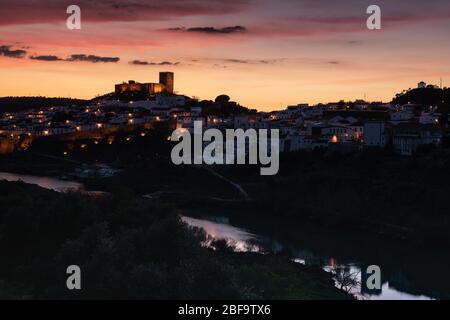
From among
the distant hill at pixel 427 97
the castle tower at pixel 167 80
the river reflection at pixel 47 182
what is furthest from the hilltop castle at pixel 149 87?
the river reflection at pixel 47 182

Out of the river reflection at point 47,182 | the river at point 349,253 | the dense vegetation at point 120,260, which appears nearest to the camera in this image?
the dense vegetation at point 120,260

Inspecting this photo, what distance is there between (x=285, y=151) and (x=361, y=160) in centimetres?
460

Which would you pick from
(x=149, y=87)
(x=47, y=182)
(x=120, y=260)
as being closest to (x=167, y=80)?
(x=149, y=87)

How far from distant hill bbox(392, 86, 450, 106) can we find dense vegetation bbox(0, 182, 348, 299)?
2968 cm

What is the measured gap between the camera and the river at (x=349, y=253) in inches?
511

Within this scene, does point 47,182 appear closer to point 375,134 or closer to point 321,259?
point 375,134

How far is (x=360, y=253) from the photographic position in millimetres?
15672

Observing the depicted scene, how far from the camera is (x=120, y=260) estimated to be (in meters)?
8.50

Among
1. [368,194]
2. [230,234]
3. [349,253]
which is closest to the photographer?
[349,253]

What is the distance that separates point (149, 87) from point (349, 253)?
46.4m

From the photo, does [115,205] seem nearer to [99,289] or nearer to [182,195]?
[99,289]

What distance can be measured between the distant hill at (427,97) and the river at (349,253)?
23.6 m

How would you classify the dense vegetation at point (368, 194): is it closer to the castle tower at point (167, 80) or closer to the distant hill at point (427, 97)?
the distant hill at point (427, 97)

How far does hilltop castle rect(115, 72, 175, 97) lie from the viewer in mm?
60056
